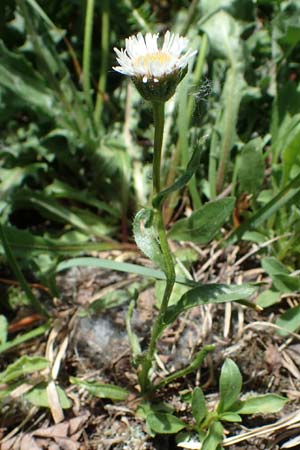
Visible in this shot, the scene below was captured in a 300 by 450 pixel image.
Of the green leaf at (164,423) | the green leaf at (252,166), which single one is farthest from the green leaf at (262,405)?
the green leaf at (252,166)

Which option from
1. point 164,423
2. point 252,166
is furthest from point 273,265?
point 164,423

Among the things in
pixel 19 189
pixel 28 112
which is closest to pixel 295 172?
pixel 19 189

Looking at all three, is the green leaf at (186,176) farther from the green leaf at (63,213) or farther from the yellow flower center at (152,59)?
the green leaf at (63,213)

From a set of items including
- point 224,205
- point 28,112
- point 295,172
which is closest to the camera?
point 224,205

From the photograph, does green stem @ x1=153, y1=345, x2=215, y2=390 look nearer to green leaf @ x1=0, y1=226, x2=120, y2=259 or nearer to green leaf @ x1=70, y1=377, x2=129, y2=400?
green leaf @ x1=70, y1=377, x2=129, y2=400

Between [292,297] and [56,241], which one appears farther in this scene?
[56,241]

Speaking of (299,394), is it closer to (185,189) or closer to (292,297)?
(292,297)

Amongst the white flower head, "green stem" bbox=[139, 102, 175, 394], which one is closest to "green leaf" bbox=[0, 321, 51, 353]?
"green stem" bbox=[139, 102, 175, 394]
